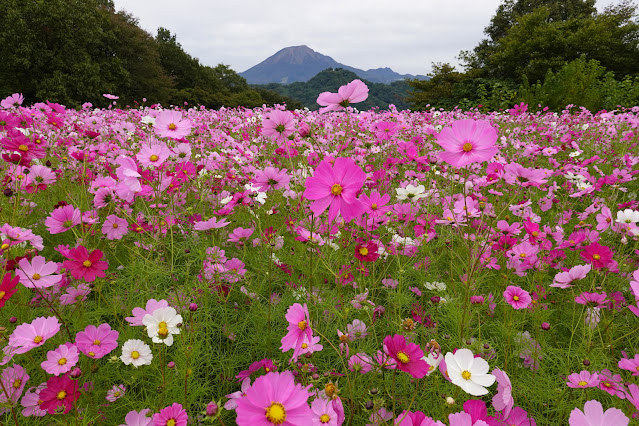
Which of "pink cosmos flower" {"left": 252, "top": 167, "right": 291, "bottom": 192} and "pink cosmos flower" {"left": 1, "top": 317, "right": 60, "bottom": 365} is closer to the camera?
"pink cosmos flower" {"left": 1, "top": 317, "right": 60, "bottom": 365}

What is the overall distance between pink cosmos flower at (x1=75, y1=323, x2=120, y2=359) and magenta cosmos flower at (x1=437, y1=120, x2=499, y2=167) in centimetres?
107

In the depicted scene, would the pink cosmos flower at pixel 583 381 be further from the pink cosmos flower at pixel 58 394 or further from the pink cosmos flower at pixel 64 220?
the pink cosmos flower at pixel 64 220

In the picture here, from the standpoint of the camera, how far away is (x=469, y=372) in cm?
87

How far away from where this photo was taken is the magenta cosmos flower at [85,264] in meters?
1.08

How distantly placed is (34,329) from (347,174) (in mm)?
966

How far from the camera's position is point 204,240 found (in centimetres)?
178

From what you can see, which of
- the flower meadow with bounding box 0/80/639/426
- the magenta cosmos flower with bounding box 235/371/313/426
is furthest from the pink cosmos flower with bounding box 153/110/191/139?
the magenta cosmos flower with bounding box 235/371/313/426

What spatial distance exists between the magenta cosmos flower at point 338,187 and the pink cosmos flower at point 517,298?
742 millimetres

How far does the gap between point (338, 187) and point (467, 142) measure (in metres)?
0.37

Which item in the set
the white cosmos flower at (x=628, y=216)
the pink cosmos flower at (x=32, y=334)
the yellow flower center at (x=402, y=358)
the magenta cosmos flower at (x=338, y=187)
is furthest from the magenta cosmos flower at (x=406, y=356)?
the white cosmos flower at (x=628, y=216)

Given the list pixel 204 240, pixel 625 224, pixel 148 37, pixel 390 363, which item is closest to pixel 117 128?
pixel 204 240

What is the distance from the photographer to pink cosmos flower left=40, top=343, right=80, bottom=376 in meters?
0.95

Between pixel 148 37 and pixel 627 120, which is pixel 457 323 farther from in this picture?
pixel 148 37

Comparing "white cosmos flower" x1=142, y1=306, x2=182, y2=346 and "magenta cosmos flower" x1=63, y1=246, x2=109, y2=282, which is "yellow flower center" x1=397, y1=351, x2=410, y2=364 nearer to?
"white cosmos flower" x1=142, y1=306, x2=182, y2=346
